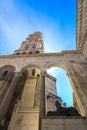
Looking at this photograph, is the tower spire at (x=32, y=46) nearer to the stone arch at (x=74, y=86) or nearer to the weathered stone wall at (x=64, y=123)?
the stone arch at (x=74, y=86)

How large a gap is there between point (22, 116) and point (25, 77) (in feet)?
20.5

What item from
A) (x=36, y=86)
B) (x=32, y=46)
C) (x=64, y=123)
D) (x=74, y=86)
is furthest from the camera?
(x=32, y=46)

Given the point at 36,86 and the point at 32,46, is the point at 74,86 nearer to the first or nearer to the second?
the point at 36,86

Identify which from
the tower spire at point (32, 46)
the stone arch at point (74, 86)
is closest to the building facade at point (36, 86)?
the stone arch at point (74, 86)

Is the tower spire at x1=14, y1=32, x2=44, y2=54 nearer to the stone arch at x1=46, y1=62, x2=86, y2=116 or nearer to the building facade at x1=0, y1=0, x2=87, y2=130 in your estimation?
the building facade at x1=0, y1=0, x2=87, y2=130

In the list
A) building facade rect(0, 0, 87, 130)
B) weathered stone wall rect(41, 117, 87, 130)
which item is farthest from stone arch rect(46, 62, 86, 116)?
weathered stone wall rect(41, 117, 87, 130)

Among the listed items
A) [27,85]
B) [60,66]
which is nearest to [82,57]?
[60,66]

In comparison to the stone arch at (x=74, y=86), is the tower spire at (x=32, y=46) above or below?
above

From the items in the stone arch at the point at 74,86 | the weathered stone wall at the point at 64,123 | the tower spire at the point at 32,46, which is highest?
the tower spire at the point at 32,46

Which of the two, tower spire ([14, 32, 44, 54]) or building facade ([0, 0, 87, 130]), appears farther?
tower spire ([14, 32, 44, 54])

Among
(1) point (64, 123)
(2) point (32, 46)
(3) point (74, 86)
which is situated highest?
(2) point (32, 46)

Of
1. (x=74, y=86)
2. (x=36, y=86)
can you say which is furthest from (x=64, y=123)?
(x=36, y=86)

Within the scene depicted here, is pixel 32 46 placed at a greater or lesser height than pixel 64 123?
greater

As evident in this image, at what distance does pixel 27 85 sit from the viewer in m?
16.2
